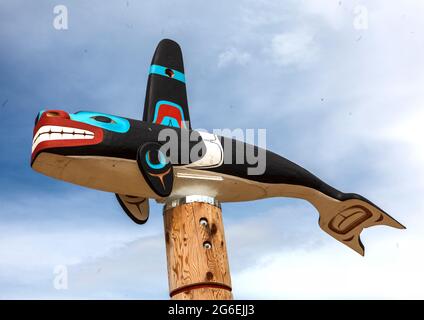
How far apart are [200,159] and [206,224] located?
613 mm

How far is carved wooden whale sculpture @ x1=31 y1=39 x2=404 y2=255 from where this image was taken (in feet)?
17.5

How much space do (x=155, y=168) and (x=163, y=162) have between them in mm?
107

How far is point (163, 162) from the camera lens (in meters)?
5.48

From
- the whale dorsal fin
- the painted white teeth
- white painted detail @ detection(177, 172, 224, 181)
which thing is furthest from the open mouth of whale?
the whale dorsal fin

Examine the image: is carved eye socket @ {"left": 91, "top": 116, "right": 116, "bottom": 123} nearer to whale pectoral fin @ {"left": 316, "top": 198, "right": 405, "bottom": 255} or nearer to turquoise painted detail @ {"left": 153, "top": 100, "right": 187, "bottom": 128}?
turquoise painted detail @ {"left": 153, "top": 100, "right": 187, "bottom": 128}

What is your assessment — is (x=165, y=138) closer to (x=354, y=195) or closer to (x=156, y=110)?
(x=156, y=110)

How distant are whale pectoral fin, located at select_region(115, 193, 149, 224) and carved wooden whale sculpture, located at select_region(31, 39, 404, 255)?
0.03 feet

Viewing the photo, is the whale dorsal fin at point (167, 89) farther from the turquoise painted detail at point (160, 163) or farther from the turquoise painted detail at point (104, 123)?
the turquoise painted detail at point (160, 163)

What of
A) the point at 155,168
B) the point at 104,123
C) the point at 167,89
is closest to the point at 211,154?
the point at 155,168

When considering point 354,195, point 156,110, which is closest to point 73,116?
point 156,110

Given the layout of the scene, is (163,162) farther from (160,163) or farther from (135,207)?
(135,207)

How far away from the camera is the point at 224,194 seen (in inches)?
237
